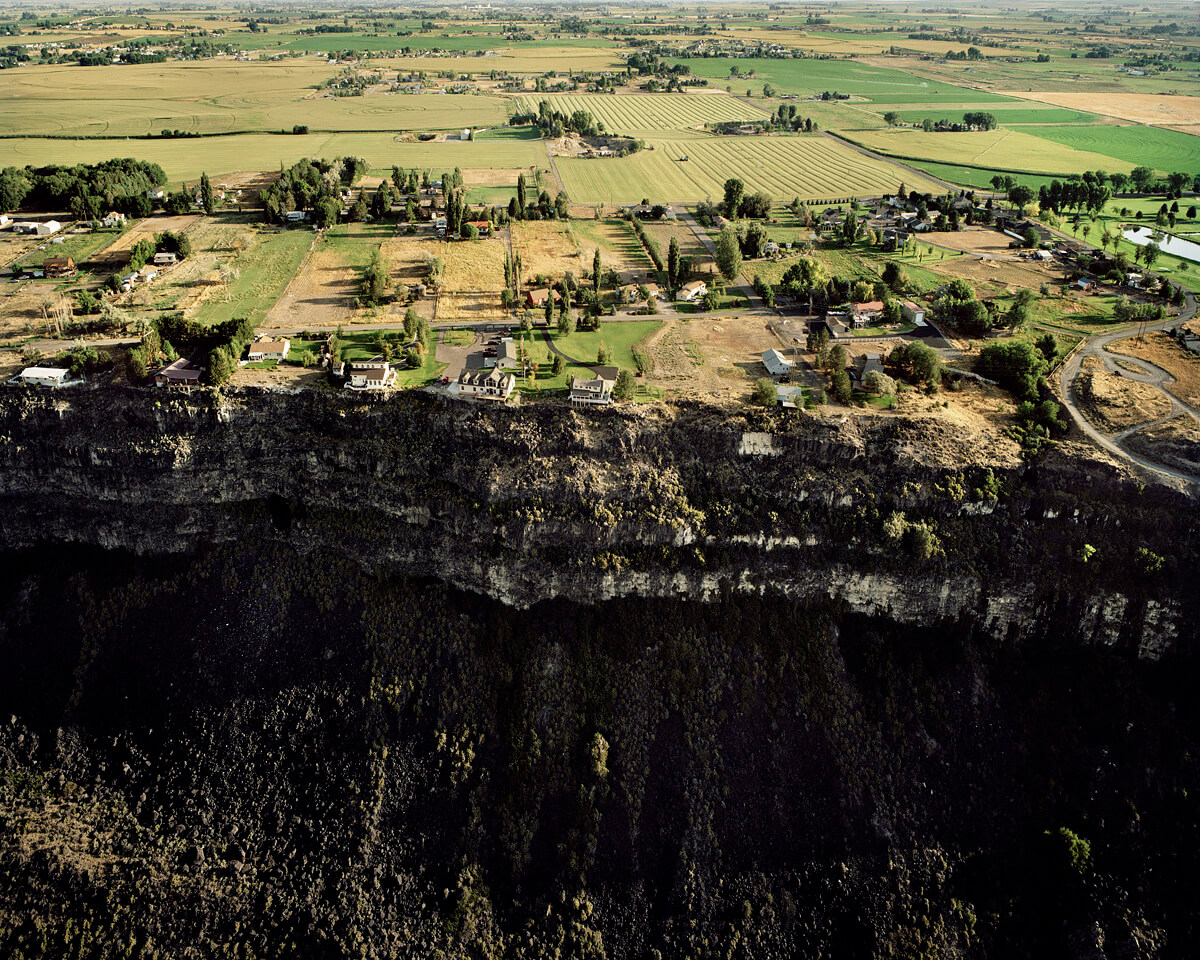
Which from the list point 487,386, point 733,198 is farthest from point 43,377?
point 733,198

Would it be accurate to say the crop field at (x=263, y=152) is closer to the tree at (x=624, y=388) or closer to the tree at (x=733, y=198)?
the tree at (x=733, y=198)

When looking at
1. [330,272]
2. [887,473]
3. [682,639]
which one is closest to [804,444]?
[887,473]

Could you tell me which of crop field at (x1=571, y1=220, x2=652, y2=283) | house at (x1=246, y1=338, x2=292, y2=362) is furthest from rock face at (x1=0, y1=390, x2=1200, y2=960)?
crop field at (x1=571, y1=220, x2=652, y2=283)

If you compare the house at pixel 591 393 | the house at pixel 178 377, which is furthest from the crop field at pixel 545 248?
the house at pixel 178 377

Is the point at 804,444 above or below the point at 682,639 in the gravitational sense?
above

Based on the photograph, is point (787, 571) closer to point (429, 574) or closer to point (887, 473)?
point (887, 473)

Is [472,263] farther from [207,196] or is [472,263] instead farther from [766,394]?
[766,394]
